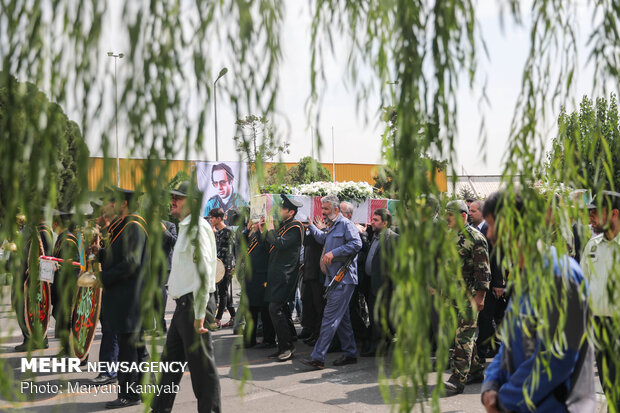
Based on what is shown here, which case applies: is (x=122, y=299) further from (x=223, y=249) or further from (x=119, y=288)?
(x=223, y=249)

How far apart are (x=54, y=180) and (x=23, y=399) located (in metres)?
0.42

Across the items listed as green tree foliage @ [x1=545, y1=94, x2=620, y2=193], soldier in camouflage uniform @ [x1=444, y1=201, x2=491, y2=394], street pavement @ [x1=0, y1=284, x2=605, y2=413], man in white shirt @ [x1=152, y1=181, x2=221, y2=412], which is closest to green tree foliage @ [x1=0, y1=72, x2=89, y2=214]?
green tree foliage @ [x1=545, y1=94, x2=620, y2=193]

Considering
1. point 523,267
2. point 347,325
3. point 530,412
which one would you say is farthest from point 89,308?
point 523,267

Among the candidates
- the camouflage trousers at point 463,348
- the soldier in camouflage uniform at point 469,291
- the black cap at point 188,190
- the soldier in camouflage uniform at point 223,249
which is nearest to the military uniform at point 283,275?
the soldier in camouflage uniform at point 223,249

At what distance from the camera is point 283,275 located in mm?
7852

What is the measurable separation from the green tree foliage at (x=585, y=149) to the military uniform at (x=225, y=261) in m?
7.62

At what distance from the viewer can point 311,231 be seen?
831 cm

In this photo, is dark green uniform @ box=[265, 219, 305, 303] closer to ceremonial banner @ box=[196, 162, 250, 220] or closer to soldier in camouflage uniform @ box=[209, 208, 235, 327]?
soldier in camouflage uniform @ box=[209, 208, 235, 327]

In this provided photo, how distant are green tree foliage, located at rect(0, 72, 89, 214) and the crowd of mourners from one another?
0.20 feet

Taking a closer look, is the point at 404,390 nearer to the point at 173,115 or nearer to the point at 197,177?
the point at 197,177

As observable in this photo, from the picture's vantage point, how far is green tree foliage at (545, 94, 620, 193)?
158cm

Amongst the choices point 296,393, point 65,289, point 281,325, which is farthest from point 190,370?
point 65,289

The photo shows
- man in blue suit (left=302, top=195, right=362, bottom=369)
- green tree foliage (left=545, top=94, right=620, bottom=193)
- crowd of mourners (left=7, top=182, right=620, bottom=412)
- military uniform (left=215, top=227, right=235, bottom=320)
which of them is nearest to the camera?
crowd of mourners (left=7, top=182, right=620, bottom=412)

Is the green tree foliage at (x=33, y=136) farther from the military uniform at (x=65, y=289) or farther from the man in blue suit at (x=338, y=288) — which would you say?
the man in blue suit at (x=338, y=288)
